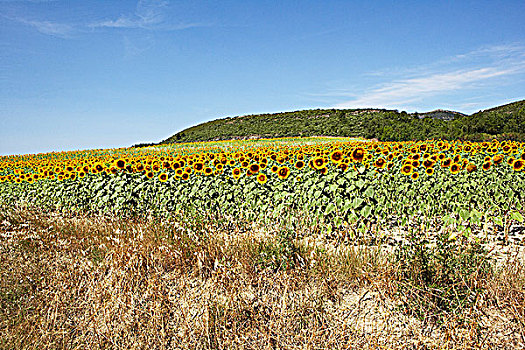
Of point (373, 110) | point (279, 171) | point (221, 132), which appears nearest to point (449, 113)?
point (373, 110)

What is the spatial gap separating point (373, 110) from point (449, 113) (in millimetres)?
30843

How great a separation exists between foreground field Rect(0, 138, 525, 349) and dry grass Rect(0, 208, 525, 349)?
1 centimetres

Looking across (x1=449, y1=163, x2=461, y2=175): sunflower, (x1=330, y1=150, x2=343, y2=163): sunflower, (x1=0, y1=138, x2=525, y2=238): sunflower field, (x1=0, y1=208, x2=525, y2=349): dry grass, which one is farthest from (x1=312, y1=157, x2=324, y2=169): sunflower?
(x1=449, y1=163, x2=461, y2=175): sunflower

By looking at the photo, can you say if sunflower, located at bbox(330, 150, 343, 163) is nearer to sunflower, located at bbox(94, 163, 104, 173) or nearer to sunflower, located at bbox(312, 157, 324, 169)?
sunflower, located at bbox(312, 157, 324, 169)

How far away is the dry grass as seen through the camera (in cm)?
230

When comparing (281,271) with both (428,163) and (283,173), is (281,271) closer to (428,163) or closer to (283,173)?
(283,173)

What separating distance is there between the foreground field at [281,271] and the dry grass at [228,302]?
0.01m

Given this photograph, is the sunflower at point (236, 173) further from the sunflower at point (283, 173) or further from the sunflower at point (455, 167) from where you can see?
the sunflower at point (455, 167)

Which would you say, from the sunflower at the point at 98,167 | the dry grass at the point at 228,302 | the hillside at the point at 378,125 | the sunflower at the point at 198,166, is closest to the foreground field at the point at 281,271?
the dry grass at the point at 228,302

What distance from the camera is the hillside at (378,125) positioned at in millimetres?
18875

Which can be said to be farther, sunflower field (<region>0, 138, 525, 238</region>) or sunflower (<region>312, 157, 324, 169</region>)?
sunflower (<region>312, 157, 324, 169</region>)

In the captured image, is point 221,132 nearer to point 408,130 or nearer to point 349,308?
point 408,130

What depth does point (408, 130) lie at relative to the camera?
76.1 feet

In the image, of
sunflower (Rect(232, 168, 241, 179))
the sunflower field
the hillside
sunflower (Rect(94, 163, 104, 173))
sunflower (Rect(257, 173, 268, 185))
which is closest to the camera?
the sunflower field
